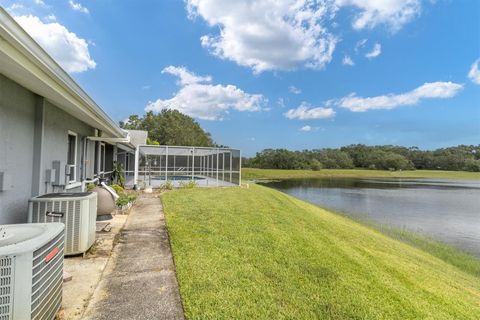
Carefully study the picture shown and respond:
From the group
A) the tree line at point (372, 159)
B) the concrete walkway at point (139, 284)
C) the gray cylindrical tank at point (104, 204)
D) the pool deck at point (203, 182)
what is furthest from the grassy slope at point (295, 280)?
the tree line at point (372, 159)

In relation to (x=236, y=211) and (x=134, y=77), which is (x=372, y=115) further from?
(x=236, y=211)

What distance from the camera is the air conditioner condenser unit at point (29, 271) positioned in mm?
1664

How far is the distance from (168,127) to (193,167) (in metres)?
25.7

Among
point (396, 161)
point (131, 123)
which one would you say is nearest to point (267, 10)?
point (131, 123)

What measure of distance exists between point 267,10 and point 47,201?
1000cm

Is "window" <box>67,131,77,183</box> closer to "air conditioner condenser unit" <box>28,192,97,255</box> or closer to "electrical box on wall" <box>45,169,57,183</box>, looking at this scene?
"electrical box on wall" <box>45,169,57,183</box>

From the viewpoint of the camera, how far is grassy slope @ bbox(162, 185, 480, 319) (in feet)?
8.77

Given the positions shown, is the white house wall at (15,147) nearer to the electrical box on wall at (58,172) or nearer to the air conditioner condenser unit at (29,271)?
the electrical box on wall at (58,172)

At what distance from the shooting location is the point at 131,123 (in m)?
40.6

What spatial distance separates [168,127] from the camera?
38.8 meters

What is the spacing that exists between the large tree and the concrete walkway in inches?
1338

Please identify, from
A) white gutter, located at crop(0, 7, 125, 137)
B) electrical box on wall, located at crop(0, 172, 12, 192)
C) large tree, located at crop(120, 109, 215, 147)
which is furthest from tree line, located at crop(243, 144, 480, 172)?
electrical box on wall, located at crop(0, 172, 12, 192)

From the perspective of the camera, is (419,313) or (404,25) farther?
(404,25)

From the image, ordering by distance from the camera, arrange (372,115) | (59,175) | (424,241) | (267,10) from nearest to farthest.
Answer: (59,175), (424,241), (267,10), (372,115)
